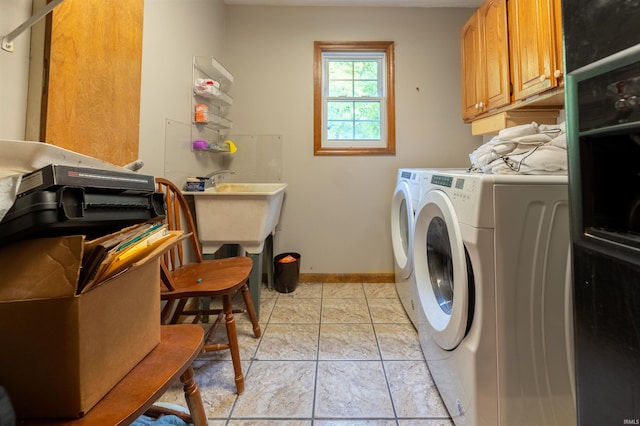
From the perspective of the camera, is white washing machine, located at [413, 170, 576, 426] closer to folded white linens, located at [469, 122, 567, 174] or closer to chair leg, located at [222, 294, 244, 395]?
folded white linens, located at [469, 122, 567, 174]

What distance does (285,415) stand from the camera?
114cm

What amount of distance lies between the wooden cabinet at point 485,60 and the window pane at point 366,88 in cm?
78

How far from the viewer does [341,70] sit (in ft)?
8.87

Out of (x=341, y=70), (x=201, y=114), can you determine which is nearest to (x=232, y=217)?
(x=201, y=114)

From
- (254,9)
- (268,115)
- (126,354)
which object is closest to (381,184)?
(268,115)

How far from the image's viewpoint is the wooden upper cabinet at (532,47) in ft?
4.48

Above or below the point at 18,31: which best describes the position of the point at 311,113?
above

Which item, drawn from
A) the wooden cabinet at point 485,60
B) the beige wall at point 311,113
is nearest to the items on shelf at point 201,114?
the beige wall at point 311,113

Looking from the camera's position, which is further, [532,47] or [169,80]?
[169,80]

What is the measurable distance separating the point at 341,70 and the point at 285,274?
198 cm

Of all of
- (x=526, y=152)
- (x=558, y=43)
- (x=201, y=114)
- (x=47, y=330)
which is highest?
(x=558, y=43)

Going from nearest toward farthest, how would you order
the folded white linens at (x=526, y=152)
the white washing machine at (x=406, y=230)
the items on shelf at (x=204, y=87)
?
the folded white linens at (x=526, y=152) → the white washing machine at (x=406, y=230) → the items on shelf at (x=204, y=87)

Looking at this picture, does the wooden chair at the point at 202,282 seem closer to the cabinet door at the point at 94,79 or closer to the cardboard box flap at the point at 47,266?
the cabinet door at the point at 94,79

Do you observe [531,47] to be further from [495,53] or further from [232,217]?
[232,217]
